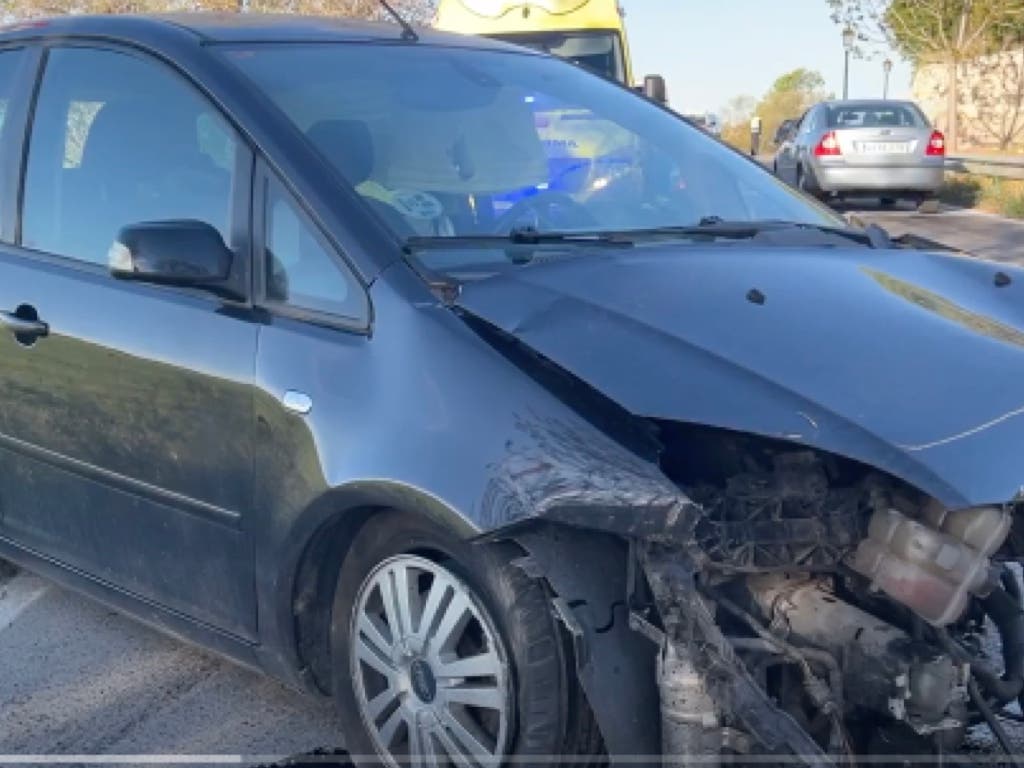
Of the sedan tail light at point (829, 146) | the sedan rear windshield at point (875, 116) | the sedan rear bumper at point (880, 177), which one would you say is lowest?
the sedan rear bumper at point (880, 177)

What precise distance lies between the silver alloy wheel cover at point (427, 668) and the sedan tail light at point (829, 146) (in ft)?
56.5

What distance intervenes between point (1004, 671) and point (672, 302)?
102cm

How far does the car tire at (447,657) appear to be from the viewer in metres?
2.71

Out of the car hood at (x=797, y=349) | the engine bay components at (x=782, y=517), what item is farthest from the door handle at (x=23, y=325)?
the engine bay components at (x=782, y=517)

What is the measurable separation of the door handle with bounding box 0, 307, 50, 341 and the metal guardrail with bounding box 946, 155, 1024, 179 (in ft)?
62.5

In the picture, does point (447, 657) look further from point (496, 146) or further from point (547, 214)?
point (496, 146)

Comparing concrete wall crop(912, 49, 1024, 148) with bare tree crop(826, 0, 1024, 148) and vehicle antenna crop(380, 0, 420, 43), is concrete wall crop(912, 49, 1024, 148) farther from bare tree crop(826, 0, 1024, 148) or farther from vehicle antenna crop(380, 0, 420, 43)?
vehicle antenna crop(380, 0, 420, 43)

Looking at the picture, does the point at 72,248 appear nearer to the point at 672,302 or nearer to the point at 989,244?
the point at 672,302

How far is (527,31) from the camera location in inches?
554

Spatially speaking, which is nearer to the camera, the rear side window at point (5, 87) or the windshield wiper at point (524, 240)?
the windshield wiper at point (524, 240)

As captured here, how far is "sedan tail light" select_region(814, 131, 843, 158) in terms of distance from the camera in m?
19.3

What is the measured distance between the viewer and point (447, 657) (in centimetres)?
286

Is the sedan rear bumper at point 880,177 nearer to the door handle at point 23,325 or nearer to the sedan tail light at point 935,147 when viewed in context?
the sedan tail light at point 935,147

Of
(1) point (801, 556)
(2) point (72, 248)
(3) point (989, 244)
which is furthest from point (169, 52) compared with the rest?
(3) point (989, 244)
